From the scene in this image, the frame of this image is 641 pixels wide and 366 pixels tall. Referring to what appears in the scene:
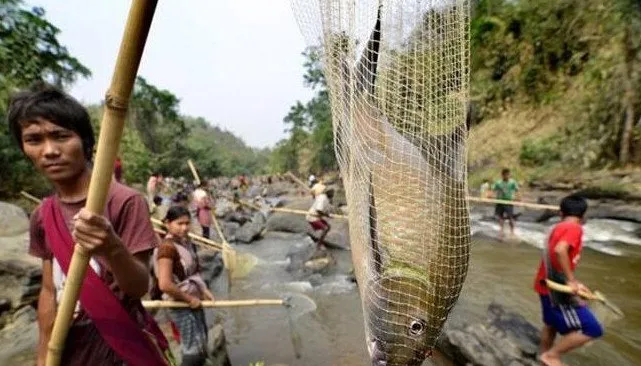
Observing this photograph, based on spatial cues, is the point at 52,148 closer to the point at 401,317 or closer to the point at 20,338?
the point at 401,317

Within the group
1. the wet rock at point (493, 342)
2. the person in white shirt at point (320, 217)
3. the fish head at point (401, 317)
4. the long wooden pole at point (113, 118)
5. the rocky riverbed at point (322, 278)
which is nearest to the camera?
the long wooden pole at point (113, 118)

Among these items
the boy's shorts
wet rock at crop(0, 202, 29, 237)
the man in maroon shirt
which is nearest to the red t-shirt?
the boy's shorts

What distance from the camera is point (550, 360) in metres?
3.35

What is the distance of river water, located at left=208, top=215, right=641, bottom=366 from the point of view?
4395mm

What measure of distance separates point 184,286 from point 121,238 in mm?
2071

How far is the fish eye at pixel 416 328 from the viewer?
3.96ft

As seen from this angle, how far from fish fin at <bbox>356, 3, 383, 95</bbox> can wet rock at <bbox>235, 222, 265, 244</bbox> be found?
11.1 metres

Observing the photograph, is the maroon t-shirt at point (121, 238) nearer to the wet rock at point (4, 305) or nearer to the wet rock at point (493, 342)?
the wet rock at point (493, 342)

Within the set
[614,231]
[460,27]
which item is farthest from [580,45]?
[460,27]

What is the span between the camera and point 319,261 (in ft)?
26.6

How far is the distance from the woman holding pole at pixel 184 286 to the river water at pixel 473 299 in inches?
47.9

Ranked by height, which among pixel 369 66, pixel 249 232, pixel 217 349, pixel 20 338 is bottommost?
pixel 20 338

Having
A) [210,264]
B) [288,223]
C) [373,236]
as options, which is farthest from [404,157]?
[288,223]

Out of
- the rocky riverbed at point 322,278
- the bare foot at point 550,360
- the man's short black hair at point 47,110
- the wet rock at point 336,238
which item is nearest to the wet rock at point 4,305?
the rocky riverbed at point 322,278
